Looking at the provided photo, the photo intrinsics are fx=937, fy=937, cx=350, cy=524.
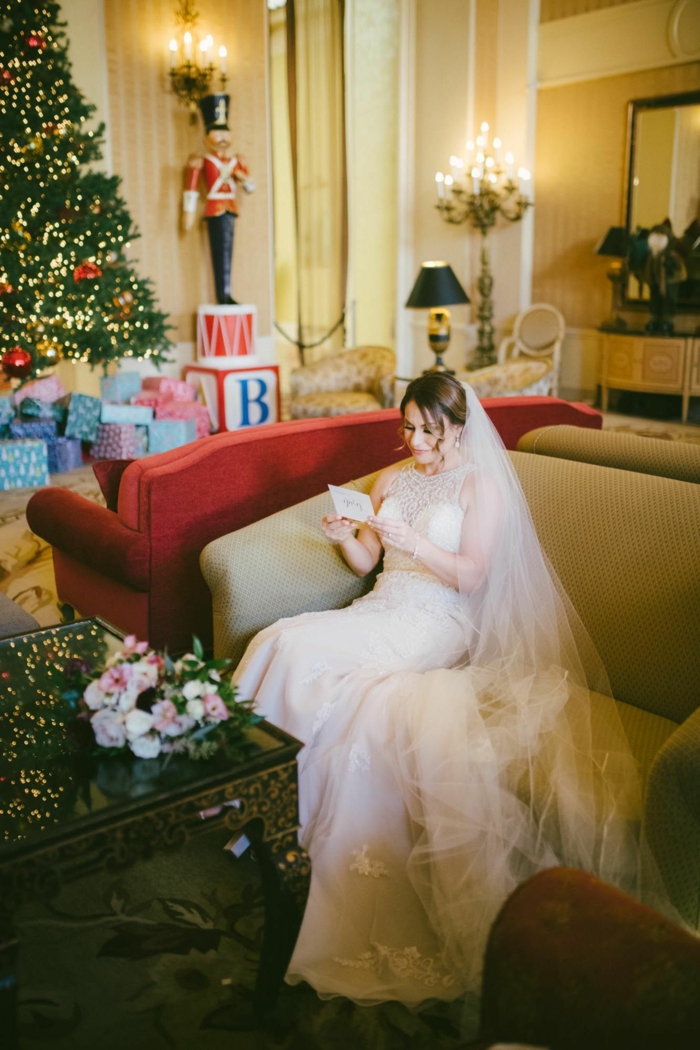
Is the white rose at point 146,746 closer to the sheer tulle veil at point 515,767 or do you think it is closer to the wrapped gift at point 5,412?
the sheer tulle veil at point 515,767

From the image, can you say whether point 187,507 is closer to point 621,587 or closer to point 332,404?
point 621,587

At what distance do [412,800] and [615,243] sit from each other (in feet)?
23.7

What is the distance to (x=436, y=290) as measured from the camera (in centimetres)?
567

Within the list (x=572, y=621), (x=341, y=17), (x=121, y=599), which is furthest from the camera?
(x=341, y=17)

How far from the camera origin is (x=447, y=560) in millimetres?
2621

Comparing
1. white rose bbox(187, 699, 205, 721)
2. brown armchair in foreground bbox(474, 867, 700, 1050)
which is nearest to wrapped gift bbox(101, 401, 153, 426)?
white rose bbox(187, 699, 205, 721)

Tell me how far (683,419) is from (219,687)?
7008mm

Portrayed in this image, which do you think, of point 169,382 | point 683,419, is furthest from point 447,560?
point 683,419

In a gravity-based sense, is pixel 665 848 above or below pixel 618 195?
below

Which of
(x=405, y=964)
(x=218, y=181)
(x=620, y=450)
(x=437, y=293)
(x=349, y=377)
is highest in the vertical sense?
(x=218, y=181)

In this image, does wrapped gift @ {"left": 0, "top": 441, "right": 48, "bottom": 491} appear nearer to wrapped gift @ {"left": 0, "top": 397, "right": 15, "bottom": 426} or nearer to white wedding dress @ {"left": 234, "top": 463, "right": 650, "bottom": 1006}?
wrapped gift @ {"left": 0, "top": 397, "right": 15, "bottom": 426}

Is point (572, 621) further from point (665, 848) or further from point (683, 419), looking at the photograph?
point (683, 419)

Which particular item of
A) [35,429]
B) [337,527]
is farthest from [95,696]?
[35,429]

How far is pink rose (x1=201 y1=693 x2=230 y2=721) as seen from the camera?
5.78 ft
